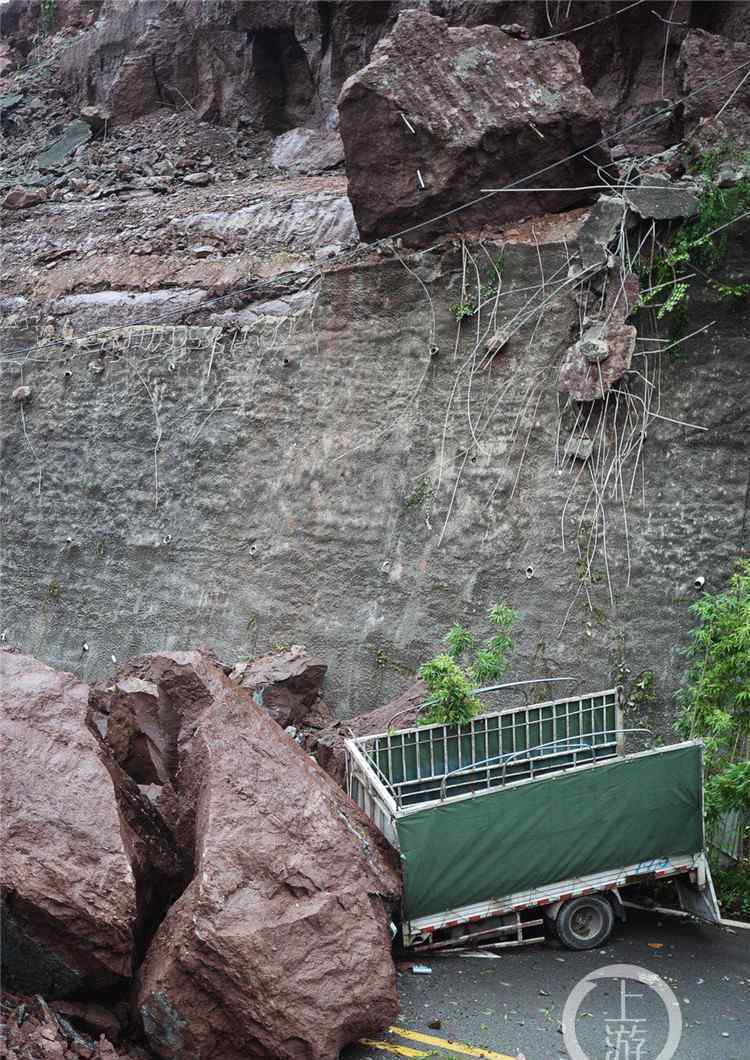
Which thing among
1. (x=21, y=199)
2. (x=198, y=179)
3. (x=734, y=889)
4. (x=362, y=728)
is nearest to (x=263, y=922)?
(x=362, y=728)

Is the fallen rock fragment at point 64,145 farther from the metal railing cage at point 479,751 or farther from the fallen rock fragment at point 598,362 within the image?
the metal railing cage at point 479,751

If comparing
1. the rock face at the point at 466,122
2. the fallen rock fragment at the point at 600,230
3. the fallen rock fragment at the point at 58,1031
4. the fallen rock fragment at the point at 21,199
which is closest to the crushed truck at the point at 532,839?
the fallen rock fragment at the point at 58,1031

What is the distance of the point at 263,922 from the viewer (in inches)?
229

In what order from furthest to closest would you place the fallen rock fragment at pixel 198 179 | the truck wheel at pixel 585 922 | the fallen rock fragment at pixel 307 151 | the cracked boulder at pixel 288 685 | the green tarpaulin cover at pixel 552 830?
the fallen rock fragment at pixel 198 179
the fallen rock fragment at pixel 307 151
the cracked boulder at pixel 288 685
the truck wheel at pixel 585 922
the green tarpaulin cover at pixel 552 830

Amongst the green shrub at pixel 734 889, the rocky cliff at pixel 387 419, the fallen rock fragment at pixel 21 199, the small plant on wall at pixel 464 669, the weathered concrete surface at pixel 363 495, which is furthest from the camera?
the fallen rock fragment at pixel 21 199

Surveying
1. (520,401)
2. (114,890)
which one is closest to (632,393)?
(520,401)

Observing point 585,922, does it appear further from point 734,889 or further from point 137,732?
point 137,732

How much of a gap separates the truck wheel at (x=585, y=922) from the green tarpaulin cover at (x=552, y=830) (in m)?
0.23

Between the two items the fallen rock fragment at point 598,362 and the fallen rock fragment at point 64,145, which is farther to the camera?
the fallen rock fragment at point 64,145

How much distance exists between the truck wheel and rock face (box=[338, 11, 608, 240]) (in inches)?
265

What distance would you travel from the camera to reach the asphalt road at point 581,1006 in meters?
6.16

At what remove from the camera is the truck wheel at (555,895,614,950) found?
7.34 metres

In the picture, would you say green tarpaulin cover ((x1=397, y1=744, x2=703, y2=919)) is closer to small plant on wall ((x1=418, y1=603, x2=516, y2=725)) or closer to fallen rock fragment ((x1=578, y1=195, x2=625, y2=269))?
small plant on wall ((x1=418, y1=603, x2=516, y2=725))

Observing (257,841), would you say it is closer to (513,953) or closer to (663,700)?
(513,953)
